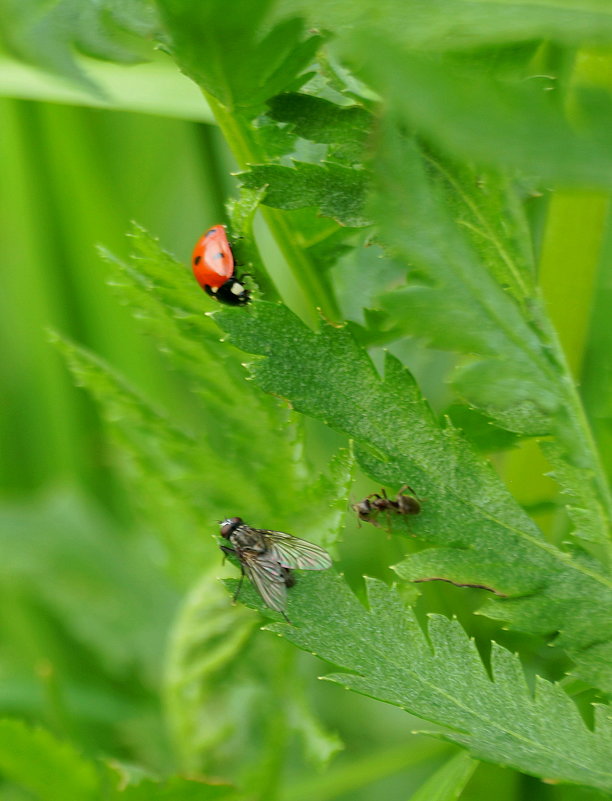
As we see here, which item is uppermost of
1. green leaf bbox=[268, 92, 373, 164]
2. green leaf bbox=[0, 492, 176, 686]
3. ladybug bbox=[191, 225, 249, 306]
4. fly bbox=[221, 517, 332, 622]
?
green leaf bbox=[268, 92, 373, 164]

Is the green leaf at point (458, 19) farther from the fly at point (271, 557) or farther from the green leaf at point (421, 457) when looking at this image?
the fly at point (271, 557)

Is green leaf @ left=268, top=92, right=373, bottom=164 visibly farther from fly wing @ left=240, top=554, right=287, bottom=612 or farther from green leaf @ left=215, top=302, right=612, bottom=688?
fly wing @ left=240, top=554, right=287, bottom=612

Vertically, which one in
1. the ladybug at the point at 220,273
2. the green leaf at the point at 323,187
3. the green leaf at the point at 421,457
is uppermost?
the green leaf at the point at 323,187

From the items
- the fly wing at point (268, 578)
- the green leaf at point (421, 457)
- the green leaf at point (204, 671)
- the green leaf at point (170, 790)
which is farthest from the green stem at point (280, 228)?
the green leaf at point (170, 790)

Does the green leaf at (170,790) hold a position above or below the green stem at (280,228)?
below

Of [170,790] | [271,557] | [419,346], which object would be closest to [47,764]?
[170,790]

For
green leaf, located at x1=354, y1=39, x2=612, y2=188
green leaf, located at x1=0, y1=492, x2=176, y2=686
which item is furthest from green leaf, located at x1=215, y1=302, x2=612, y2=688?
green leaf, located at x1=0, y1=492, x2=176, y2=686

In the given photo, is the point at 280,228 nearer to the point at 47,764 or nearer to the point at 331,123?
the point at 331,123
